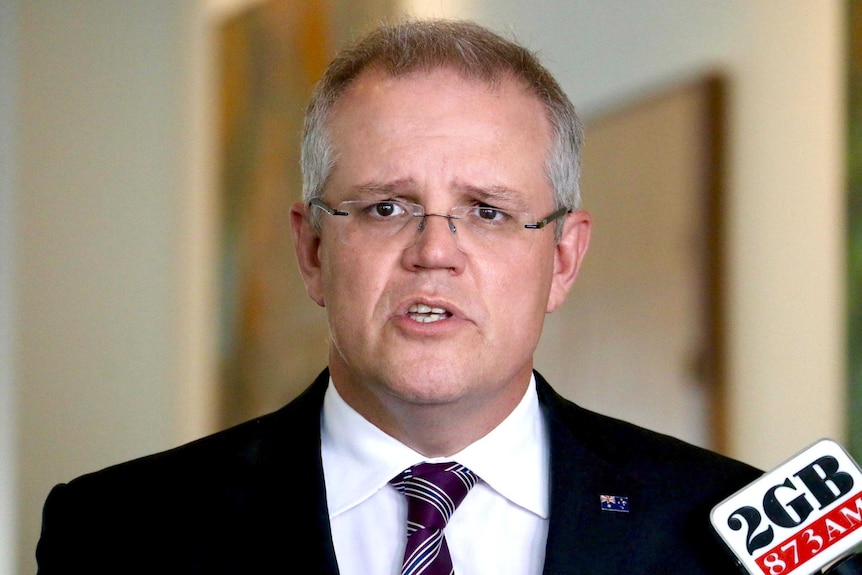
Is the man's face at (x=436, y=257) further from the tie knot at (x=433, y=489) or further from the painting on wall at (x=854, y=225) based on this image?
the painting on wall at (x=854, y=225)

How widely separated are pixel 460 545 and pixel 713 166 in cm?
210

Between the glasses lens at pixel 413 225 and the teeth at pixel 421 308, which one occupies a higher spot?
the glasses lens at pixel 413 225

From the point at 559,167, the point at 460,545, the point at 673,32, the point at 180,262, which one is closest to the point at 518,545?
the point at 460,545

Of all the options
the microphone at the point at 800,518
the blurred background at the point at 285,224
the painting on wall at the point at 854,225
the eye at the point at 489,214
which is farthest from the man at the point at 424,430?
the blurred background at the point at 285,224

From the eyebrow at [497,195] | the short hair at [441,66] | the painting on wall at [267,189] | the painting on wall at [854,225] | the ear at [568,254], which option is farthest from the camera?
the painting on wall at [267,189]

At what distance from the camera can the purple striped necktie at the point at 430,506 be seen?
2.14m

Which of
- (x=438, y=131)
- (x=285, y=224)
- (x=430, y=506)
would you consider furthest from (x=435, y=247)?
(x=285, y=224)

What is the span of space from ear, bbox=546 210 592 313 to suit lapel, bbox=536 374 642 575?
309 mm

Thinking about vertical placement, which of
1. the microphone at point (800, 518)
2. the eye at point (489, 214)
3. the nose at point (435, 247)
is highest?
the eye at point (489, 214)

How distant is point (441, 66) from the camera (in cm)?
236

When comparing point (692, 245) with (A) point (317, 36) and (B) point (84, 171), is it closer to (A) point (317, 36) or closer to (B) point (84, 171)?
(A) point (317, 36)

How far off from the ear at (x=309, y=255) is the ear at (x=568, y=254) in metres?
0.51

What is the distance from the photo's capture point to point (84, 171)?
222 inches

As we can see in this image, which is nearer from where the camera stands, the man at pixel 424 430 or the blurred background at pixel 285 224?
the man at pixel 424 430
